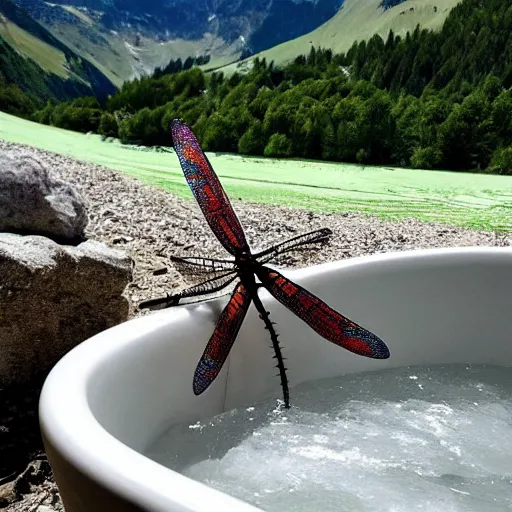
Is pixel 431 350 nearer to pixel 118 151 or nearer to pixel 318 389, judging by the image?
pixel 318 389

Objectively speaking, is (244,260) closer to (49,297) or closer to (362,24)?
(49,297)

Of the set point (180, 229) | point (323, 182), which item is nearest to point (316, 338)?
point (180, 229)

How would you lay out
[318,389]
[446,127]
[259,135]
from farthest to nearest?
[259,135] → [446,127] → [318,389]

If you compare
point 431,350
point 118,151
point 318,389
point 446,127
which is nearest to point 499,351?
point 431,350

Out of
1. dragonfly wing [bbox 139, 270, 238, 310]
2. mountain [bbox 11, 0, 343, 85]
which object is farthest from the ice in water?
mountain [bbox 11, 0, 343, 85]

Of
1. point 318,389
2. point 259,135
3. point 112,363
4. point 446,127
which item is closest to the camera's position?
point 112,363

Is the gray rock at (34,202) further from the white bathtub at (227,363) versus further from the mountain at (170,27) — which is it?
the mountain at (170,27)

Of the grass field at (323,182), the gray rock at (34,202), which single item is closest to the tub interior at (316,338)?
the gray rock at (34,202)
